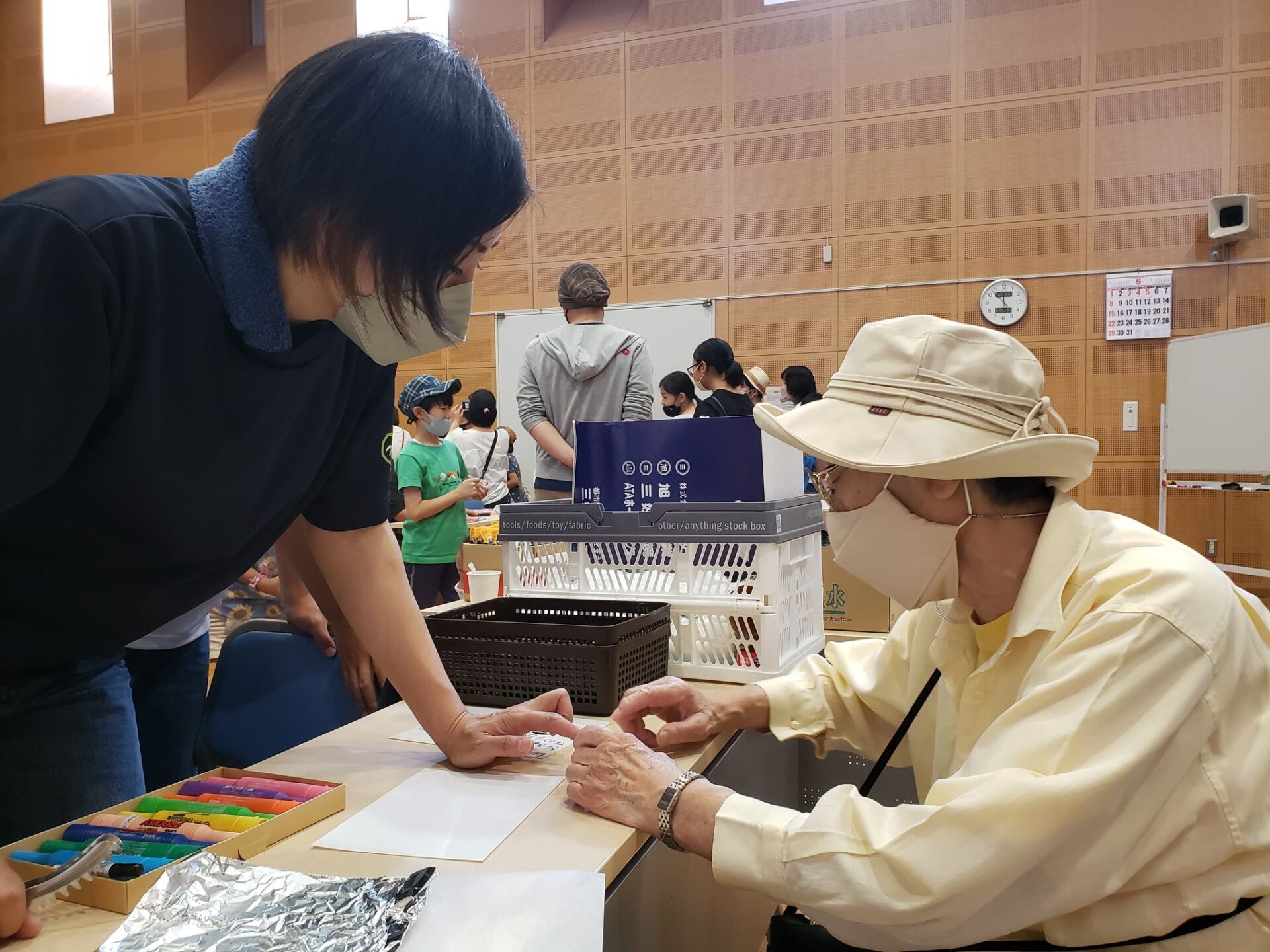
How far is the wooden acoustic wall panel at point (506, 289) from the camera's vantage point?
7.71 meters

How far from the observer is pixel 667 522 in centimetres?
174

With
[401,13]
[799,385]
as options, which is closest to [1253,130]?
[799,385]

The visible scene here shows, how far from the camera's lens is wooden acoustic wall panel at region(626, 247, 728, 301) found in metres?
7.09

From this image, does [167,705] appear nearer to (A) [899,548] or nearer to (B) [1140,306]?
(A) [899,548]

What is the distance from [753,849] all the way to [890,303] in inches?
245

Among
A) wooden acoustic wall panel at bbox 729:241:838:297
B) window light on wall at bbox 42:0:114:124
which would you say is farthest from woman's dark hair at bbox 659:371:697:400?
window light on wall at bbox 42:0:114:124

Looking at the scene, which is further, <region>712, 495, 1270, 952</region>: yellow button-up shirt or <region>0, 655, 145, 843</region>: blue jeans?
<region>0, 655, 145, 843</region>: blue jeans

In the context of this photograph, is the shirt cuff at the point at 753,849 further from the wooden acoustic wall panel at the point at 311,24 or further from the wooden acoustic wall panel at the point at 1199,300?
the wooden acoustic wall panel at the point at 311,24

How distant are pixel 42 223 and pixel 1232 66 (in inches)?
289

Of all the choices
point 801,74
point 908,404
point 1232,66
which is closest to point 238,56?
point 801,74

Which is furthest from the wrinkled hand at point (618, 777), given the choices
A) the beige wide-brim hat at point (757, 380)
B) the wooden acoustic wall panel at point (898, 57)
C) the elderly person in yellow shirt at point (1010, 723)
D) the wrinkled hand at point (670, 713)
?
the wooden acoustic wall panel at point (898, 57)

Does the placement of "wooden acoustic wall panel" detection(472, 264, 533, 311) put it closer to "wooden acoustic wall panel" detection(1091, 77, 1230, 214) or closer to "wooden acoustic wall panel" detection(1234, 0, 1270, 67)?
"wooden acoustic wall panel" detection(1091, 77, 1230, 214)

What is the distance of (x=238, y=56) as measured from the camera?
30.0 feet

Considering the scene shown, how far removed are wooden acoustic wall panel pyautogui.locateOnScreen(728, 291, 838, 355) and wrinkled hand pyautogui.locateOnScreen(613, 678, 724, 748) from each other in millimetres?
5784
